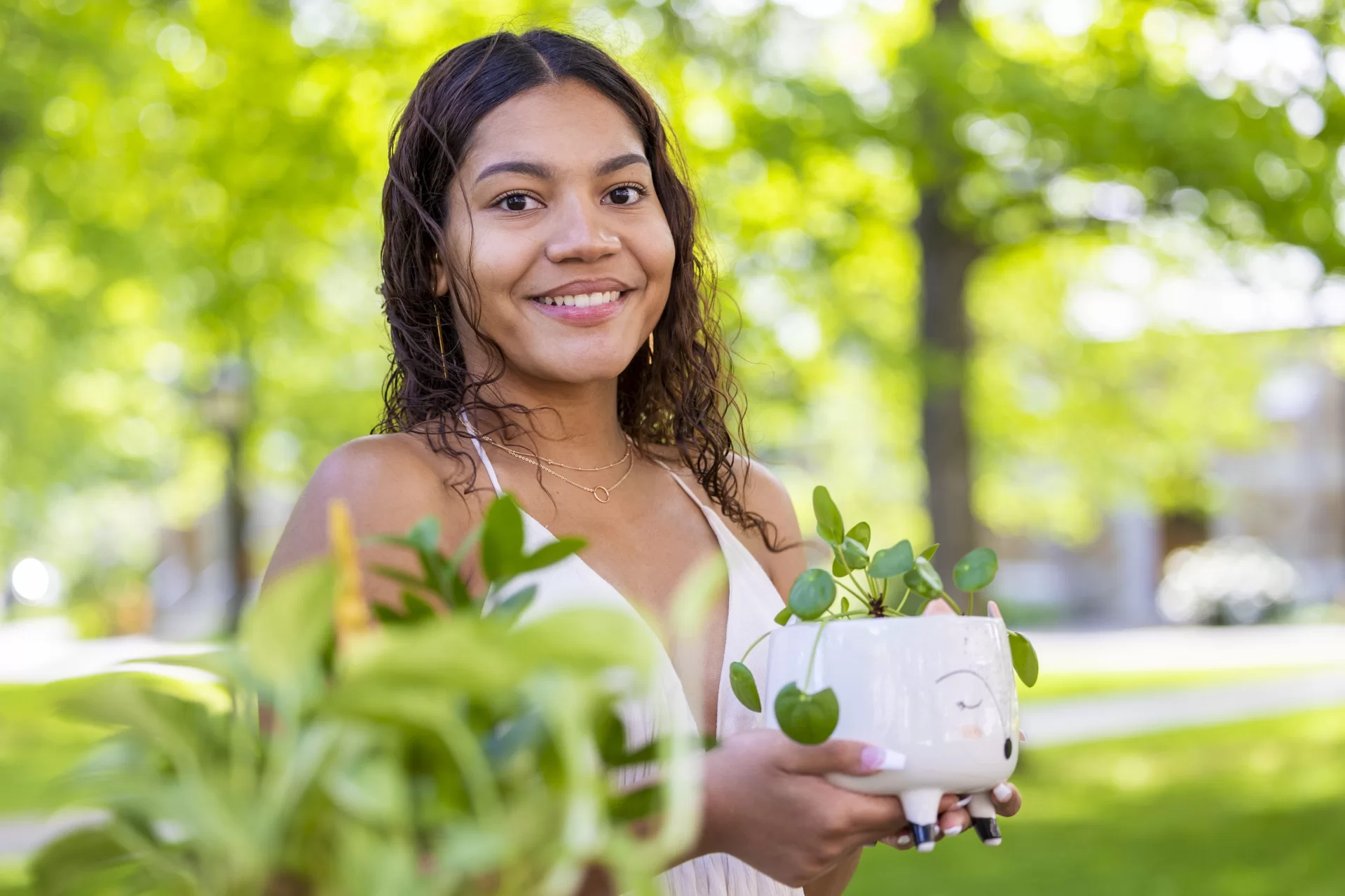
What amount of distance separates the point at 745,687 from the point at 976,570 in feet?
0.83

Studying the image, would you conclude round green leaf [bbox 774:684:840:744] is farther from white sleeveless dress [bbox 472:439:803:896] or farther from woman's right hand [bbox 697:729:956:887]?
white sleeveless dress [bbox 472:439:803:896]

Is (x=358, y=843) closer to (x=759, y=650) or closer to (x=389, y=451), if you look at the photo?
(x=389, y=451)

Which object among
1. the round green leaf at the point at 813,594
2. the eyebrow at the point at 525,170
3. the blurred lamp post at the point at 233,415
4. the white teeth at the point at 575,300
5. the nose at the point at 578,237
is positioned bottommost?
the blurred lamp post at the point at 233,415

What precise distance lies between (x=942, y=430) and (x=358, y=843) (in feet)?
27.7

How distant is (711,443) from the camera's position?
2029mm

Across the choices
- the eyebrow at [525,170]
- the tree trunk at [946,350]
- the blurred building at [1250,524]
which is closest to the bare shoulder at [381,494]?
the eyebrow at [525,170]

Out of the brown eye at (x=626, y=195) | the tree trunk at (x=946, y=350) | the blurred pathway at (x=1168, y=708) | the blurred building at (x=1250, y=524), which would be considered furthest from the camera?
the blurred building at (x=1250, y=524)

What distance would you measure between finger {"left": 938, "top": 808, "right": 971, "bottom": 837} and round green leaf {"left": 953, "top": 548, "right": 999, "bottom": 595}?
195mm

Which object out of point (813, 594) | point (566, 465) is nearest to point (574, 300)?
point (566, 465)

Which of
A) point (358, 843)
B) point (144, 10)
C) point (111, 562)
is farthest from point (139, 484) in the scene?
point (358, 843)

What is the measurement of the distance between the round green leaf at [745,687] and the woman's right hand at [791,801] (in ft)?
0.37

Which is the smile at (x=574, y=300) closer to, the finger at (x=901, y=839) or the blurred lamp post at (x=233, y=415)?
the finger at (x=901, y=839)

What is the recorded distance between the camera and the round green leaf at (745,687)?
127cm

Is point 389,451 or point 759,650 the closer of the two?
point 389,451
